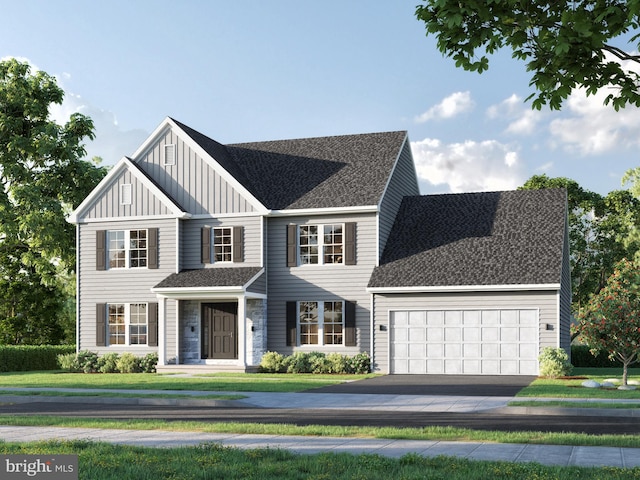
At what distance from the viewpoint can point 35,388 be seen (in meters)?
24.5

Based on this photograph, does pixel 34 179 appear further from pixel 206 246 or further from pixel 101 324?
pixel 206 246

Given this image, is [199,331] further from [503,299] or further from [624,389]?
[624,389]

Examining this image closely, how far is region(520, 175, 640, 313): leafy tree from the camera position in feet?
155

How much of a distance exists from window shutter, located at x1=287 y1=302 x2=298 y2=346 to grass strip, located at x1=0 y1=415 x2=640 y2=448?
16286mm

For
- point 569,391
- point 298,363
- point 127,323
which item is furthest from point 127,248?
point 569,391

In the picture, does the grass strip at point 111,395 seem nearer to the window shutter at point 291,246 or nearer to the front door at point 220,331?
the front door at point 220,331

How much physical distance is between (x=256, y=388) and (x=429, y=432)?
10053 mm

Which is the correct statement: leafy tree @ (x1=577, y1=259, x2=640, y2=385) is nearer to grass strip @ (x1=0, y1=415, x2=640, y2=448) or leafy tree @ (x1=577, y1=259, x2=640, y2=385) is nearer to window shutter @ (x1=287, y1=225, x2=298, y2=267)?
grass strip @ (x1=0, y1=415, x2=640, y2=448)

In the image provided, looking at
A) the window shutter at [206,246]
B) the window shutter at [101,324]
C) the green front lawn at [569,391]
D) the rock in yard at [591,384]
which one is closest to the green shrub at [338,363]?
the window shutter at [206,246]

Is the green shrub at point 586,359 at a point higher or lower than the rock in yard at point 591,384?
lower

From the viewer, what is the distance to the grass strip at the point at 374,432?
12336 mm

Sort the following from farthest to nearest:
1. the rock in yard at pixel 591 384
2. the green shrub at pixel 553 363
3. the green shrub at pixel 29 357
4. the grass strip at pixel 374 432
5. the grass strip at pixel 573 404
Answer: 1. the green shrub at pixel 29 357
2. the green shrub at pixel 553 363
3. the rock in yard at pixel 591 384
4. the grass strip at pixel 573 404
5. the grass strip at pixel 374 432

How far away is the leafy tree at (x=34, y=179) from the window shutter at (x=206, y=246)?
10.2m

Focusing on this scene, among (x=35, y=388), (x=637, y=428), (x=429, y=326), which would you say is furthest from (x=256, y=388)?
(x=637, y=428)
